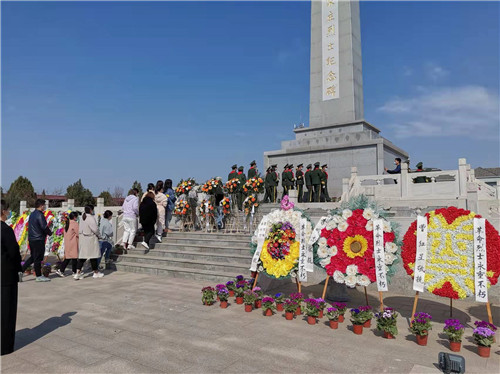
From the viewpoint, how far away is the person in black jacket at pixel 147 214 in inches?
420

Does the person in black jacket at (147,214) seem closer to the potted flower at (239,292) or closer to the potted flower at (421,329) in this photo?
the potted flower at (239,292)

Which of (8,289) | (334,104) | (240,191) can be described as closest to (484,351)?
(8,289)

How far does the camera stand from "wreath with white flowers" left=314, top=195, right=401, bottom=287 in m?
5.89

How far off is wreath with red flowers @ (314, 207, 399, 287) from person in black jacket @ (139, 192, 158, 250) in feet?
20.3

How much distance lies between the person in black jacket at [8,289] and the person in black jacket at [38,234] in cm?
488

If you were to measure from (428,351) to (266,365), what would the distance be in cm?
222

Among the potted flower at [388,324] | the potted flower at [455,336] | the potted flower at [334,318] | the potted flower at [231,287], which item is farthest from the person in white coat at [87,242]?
the potted flower at [455,336]

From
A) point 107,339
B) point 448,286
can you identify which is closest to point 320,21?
point 448,286

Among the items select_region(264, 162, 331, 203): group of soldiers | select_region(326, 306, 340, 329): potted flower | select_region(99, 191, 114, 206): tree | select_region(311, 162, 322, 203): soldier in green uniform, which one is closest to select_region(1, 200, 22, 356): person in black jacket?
select_region(326, 306, 340, 329): potted flower

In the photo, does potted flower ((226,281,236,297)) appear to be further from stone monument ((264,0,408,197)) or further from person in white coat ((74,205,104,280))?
stone monument ((264,0,408,197))

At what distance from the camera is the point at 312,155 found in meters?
19.0

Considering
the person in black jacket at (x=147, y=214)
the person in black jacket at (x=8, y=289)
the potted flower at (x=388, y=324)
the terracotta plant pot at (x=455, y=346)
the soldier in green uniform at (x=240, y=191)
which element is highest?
the soldier in green uniform at (x=240, y=191)

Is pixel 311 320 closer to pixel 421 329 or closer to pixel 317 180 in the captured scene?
pixel 421 329

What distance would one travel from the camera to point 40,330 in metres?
5.12
